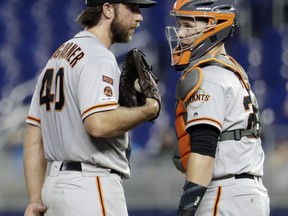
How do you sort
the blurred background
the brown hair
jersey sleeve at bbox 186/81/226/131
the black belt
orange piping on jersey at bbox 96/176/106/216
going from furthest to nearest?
the blurred background
the brown hair
orange piping on jersey at bbox 96/176/106/216
the black belt
jersey sleeve at bbox 186/81/226/131

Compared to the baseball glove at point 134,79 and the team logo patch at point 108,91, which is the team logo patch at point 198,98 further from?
the team logo patch at point 108,91

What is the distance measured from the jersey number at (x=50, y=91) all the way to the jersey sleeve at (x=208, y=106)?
0.63m

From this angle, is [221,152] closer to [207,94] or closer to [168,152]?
[207,94]

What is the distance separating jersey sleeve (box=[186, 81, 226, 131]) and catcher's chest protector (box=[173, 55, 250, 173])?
0.03 m

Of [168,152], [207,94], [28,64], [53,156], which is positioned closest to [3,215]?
[168,152]

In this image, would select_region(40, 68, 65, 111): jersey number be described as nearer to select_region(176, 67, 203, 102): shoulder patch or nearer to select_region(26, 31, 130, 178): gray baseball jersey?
select_region(26, 31, 130, 178): gray baseball jersey

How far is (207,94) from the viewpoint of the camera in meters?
3.35

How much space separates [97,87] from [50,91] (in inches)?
12.3

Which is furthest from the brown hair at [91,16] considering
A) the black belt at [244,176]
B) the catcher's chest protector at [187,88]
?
the black belt at [244,176]

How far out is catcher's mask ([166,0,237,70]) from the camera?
361cm

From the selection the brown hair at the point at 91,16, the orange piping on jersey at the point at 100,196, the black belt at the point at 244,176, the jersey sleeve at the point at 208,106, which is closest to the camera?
the jersey sleeve at the point at 208,106

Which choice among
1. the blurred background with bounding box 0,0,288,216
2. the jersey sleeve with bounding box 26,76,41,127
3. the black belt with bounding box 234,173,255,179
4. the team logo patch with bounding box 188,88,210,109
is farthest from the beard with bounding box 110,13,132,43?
the blurred background with bounding box 0,0,288,216

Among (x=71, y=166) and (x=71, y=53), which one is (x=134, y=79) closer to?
(x=71, y=53)

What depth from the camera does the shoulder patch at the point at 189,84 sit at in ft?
11.0
